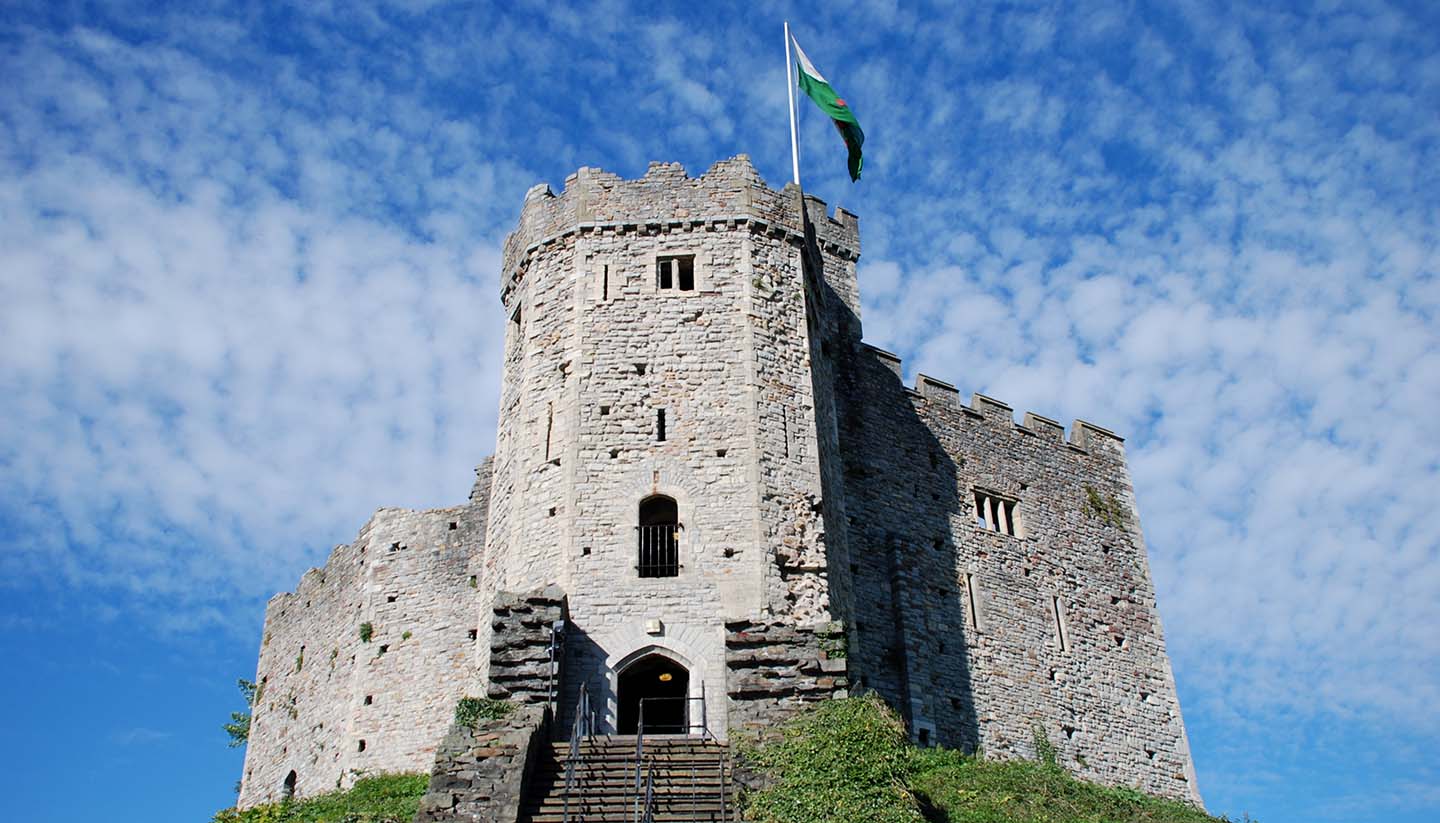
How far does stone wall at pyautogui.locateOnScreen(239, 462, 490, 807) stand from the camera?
2689 centimetres

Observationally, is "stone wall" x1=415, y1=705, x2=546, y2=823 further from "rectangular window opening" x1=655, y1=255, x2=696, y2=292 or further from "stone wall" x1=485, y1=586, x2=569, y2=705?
"rectangular window opening" x1=655, y1=255, x2=696, y2=292

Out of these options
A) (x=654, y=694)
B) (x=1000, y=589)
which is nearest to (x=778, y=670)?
(x=654, y=694)

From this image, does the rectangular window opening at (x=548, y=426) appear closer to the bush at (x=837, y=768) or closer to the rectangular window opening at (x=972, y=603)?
the bush at (x=837, y=768)

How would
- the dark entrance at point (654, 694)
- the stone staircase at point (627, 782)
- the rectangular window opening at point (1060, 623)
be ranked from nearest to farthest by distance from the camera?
the stone staircase at point (627, 782), the dark entrance at point (654, 694), the rectangular window opening at point (1060, 623)

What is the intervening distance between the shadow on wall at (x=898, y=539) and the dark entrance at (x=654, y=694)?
189 inches

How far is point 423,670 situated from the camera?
1074 inches

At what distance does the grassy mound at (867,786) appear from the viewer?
54.1 feet

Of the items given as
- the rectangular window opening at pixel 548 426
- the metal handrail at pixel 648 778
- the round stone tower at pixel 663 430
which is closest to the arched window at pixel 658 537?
the round stone tower at pixel 663 430

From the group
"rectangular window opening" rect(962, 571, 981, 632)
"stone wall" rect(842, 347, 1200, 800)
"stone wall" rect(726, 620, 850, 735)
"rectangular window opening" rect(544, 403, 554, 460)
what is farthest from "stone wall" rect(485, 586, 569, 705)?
"rectangular window opening" rect(962, 571, 981, 632)

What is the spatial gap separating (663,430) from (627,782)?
6.52 metres

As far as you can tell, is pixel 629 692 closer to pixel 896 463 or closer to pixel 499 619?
pixel 499 619

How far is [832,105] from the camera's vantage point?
29844 millimetres

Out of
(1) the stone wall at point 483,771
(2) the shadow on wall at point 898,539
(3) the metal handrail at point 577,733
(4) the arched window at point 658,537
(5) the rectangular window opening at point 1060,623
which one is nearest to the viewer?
(1) the stone wall at point 483,771

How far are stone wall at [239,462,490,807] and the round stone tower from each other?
476cm
